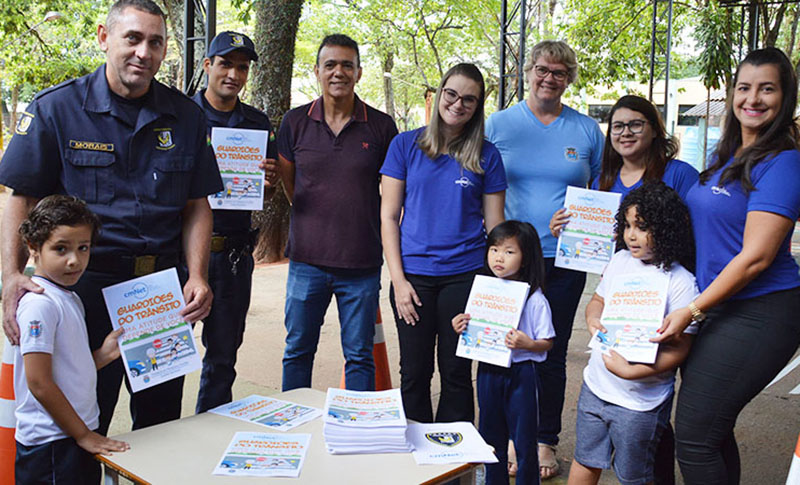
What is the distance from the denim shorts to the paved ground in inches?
36.6

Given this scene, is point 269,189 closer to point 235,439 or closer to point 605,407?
point 235,439

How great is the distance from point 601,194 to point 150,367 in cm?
208

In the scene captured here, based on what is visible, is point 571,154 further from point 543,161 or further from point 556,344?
point 556,344

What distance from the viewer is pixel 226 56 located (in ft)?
11.8

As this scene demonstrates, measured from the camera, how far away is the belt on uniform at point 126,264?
8.86 feet

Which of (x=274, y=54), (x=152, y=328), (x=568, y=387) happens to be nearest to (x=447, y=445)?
(x=152, y=328)

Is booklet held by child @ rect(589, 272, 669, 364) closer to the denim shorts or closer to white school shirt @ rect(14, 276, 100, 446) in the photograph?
the denim shorts

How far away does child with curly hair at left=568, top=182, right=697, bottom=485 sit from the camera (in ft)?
8.64

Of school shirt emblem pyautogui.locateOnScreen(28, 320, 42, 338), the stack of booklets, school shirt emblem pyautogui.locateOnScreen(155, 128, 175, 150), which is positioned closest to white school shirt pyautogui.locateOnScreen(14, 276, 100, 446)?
school shirt emblem pyautogui.locateOnScreen(28, 320, 42, 338)

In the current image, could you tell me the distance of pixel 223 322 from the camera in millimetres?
3619

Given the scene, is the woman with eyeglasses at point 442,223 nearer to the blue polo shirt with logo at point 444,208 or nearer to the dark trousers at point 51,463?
the blue polo shirt with logo at point 444,208

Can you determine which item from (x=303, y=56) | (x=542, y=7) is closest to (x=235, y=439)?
(x=542, y=7)

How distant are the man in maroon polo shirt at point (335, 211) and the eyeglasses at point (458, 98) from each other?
0.55 m

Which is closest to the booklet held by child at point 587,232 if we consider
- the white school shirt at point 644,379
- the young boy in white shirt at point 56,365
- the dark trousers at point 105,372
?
the white school shirt at point 644,379
